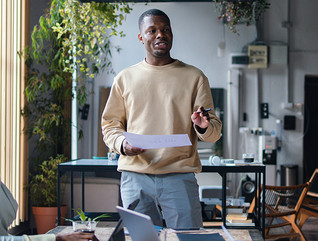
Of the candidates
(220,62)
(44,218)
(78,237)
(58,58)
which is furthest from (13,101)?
(220,62)

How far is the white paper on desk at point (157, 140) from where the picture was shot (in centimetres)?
192

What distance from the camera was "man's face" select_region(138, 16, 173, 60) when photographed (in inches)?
86.0

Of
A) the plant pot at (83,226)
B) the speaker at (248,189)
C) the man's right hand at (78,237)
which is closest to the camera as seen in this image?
the man's right hand at (78,237)

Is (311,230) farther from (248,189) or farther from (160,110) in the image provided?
(160,110)

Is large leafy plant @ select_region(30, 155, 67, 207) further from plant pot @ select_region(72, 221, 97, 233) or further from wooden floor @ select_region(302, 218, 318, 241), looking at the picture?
plant pot @ select_region(72, 221, 97, 233)

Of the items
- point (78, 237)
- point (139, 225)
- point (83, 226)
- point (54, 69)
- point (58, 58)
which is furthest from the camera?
point (58, 58)

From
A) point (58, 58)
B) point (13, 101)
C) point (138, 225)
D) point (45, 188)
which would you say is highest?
point (58, 58)

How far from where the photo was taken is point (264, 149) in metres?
7.88

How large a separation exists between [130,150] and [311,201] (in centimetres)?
346

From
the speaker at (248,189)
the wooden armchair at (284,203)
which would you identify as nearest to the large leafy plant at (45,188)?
the wooden armchair at (284,203)

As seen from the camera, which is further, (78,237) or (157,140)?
(157,140)

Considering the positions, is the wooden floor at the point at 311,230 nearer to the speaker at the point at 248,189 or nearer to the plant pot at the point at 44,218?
the speaker at the point at 248,189

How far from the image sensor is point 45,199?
5.50 metres

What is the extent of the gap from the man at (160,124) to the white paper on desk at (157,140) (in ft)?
0.33
